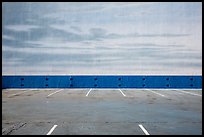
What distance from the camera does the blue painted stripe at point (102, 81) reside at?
79.1 ft

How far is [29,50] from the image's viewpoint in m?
24.4

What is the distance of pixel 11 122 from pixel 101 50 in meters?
16.8

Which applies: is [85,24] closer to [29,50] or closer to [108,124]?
[29,50]

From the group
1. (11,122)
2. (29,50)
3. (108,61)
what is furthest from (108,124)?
(29,50)

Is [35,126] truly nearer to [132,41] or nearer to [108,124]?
[108,124]

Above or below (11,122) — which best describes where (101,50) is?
above

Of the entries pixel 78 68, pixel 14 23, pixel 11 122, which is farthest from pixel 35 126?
pixel 14 23

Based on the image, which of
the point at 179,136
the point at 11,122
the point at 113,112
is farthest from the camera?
the point at 113,112

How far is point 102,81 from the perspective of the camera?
80.3ft

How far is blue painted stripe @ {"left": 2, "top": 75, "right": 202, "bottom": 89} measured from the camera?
79.1ft

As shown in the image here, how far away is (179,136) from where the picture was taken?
21.1 feet

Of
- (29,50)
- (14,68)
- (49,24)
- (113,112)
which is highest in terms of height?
(49,24)

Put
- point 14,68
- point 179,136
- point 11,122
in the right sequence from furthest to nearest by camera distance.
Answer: point 14,68 → point 11,122 → point 179,136

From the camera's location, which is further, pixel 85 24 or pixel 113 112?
pixel 85 24
